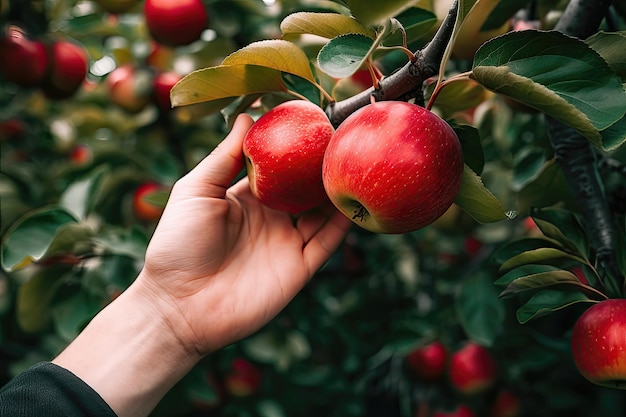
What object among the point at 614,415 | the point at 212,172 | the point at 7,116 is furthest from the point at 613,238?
the point at 7,116

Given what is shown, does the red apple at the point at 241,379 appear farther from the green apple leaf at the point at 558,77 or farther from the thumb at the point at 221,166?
the green apple leaf at the point at 558,77

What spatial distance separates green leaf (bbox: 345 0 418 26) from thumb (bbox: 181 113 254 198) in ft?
1.05

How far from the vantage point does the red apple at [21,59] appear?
5.09 feet

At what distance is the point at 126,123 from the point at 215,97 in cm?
108

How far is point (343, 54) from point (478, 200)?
271 mm

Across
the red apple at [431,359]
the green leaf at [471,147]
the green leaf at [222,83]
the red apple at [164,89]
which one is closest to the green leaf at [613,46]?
the green leaf at [471,147]

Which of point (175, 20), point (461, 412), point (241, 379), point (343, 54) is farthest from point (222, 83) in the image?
point (461, 412)

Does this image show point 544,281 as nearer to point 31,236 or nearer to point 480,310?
point 480,310

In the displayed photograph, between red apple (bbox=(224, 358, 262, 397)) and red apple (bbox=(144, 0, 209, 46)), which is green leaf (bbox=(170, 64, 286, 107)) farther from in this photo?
red apple (bbox=(224, 358, 262, 397))

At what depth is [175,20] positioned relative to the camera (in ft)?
4.87

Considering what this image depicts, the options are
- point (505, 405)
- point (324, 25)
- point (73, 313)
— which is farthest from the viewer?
point (505, 405)

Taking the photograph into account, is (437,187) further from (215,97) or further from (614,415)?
(614,415)

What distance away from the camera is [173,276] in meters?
1.02

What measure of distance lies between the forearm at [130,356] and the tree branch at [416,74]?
52 centimetres
